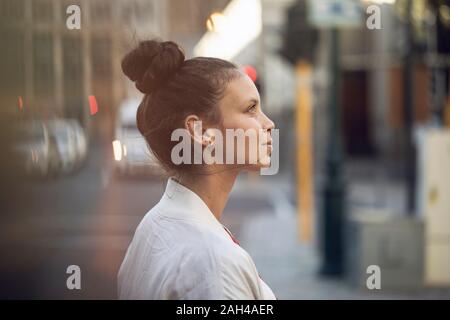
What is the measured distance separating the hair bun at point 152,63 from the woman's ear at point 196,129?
89mm

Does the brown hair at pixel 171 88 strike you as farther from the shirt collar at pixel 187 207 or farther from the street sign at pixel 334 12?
the street sign at pixel 334 12

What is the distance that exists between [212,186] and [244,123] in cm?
14

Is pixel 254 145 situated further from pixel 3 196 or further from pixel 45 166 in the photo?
pixel 3 196

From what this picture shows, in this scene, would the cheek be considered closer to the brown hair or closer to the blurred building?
the brown hair

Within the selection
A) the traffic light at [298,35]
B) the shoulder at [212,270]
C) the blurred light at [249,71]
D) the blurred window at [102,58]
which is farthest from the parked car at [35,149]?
the traffic light at [298,35]

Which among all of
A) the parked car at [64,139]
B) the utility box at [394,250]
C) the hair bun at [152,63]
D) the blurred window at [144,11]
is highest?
the blurred window at [144,11]

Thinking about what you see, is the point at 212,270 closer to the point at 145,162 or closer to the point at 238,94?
the point at 238,94

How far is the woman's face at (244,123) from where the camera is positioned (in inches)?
58.5

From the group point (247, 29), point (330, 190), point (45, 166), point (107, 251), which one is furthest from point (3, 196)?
point (330, 190)

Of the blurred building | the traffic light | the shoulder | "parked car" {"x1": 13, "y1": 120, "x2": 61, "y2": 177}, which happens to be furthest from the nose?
the traffic light

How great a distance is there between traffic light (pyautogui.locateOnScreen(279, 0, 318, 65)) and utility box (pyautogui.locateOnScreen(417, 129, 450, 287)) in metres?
2.23

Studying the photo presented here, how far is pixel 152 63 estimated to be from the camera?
153 centimetres

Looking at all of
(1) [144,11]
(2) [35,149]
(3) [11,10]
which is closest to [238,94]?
(2) [35,149]

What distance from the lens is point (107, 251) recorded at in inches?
201
